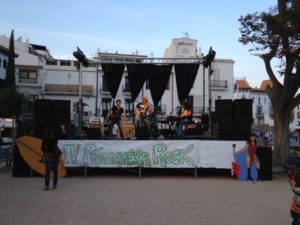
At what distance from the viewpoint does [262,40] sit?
58.5 feet

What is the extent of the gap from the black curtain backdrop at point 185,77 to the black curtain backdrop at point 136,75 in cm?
144

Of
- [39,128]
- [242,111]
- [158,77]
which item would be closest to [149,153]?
[242,111]

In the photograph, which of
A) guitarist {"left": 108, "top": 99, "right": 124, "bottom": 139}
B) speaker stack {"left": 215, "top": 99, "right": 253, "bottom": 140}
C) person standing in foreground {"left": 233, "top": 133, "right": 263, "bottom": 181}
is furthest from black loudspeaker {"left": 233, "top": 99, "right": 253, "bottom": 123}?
guitarist {"left": 108, "top": 99, "right": 124, "bottom": 139}

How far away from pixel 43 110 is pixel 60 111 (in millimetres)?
611

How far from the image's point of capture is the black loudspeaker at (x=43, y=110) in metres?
16.0

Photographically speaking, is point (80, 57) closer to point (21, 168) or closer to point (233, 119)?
point (21, 168)

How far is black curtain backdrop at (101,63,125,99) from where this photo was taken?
1903 cm

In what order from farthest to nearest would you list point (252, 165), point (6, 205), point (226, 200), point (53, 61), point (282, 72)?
point (53, 61) < point (282, 72) < point (252, 165) < point (226, 200) < point (6, 205)

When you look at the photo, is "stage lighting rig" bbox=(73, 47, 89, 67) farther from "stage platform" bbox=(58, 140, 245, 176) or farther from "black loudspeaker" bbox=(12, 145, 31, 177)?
"black loudspeaker" bbox=(12, 145, 31, 177)

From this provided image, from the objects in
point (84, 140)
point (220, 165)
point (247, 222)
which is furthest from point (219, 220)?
point (84, 140)

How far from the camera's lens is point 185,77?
1886 centimetres

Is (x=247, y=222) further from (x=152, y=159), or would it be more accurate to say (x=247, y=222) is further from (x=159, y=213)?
(x=152, y=159)

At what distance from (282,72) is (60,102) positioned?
9644 mm

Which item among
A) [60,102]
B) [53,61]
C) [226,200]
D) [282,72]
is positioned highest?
[53,61]
